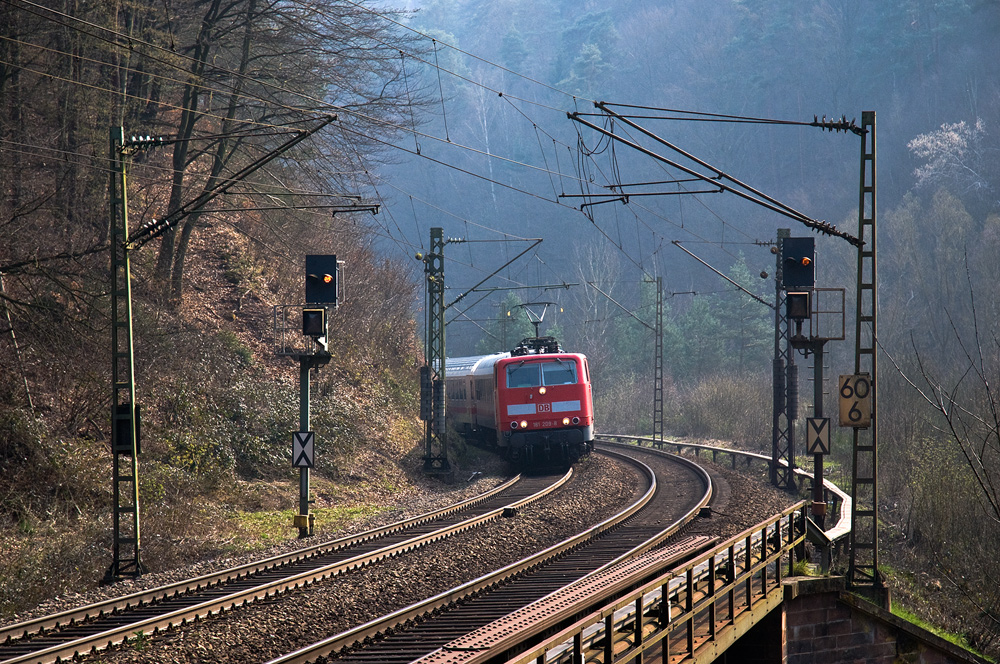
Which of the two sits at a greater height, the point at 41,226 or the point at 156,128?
the point at 156,128

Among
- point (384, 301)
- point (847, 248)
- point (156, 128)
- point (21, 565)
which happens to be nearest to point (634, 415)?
point (847, 248)

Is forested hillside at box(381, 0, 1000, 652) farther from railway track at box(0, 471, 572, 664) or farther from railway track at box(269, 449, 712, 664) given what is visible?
railway track at box(0, 471, 572, 664)

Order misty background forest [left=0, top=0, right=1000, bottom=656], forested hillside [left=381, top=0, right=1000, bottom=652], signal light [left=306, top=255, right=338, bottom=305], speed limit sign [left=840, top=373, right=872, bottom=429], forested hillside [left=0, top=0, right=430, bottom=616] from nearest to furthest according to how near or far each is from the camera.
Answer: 1. speed limit sign [left=840, top=373, right=872, bottom=429]
2. signal light [left=306, top=255, right=338, bottom=305]
3. forested hillside [left=0, top=0, right=430, bottom=616]
4. misty background forest [left=0, top=0, right=1000, bottom=656]
5. forested hillside [left=381, top=0, right=1000, bottom=652]

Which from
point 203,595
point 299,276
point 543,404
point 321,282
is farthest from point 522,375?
point 203,595

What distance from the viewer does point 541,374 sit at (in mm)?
23891

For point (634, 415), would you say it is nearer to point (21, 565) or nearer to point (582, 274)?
point (582, 274)

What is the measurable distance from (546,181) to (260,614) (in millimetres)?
90998

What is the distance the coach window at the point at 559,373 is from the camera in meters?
23.9

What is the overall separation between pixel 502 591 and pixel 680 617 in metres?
3.67

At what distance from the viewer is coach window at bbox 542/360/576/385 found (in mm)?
23906

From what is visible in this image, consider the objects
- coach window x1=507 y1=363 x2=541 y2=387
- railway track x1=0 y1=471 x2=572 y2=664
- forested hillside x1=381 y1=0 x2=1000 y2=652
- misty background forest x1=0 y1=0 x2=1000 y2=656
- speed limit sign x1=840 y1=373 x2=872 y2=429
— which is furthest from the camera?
forested hillside x1=381 y1=0 x2=1000 y2=652

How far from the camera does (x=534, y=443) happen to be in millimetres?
23859

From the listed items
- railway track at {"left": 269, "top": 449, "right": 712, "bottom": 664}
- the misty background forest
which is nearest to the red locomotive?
the misty background forest

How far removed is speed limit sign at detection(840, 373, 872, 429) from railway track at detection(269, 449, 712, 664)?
3427 mm
